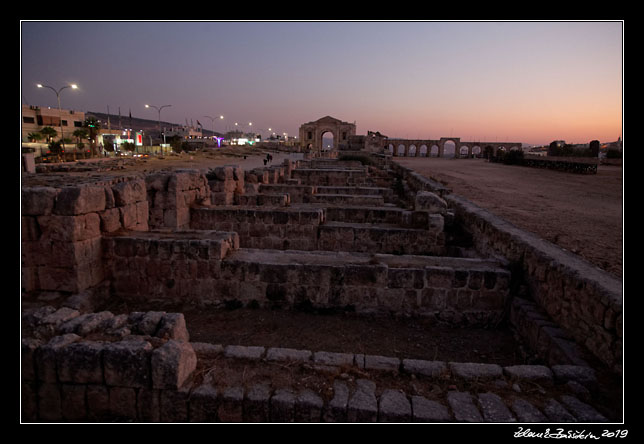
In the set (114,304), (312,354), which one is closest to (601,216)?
(312,354)

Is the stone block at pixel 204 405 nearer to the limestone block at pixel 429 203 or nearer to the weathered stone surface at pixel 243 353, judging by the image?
the weathered stone surface at pixel 243 353

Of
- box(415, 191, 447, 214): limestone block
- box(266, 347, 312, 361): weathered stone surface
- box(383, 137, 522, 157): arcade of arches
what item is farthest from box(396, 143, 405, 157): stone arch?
box(266, 347, 312, 361): weathered stone surface

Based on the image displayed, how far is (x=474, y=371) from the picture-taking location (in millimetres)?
3229

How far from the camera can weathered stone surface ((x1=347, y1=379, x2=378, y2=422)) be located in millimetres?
2699

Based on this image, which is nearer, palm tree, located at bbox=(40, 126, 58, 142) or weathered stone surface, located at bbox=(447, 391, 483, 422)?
weathered stone surface, located at bbox=(447, 391, 483, 422)

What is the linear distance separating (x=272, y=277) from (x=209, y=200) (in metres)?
5.08

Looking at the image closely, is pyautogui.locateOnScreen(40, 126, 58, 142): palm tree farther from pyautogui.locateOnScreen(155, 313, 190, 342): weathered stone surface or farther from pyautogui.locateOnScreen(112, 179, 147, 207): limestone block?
pyautogui.locateOnScreen(155, 313, 190, 342): weathered stone surface

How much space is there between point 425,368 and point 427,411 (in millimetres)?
546

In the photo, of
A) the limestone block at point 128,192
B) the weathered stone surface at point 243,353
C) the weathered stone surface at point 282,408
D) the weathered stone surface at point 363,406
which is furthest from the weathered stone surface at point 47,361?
the limestone block at point 128,192

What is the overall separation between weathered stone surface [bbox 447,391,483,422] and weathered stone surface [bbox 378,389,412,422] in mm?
347

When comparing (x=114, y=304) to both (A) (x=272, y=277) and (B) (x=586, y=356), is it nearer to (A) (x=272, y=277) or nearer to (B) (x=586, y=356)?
(A) (x=272, y=277)

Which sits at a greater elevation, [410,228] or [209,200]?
[209,200]

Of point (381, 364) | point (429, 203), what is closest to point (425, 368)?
point (381, 364)

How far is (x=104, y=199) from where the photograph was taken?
5465 millimetres
